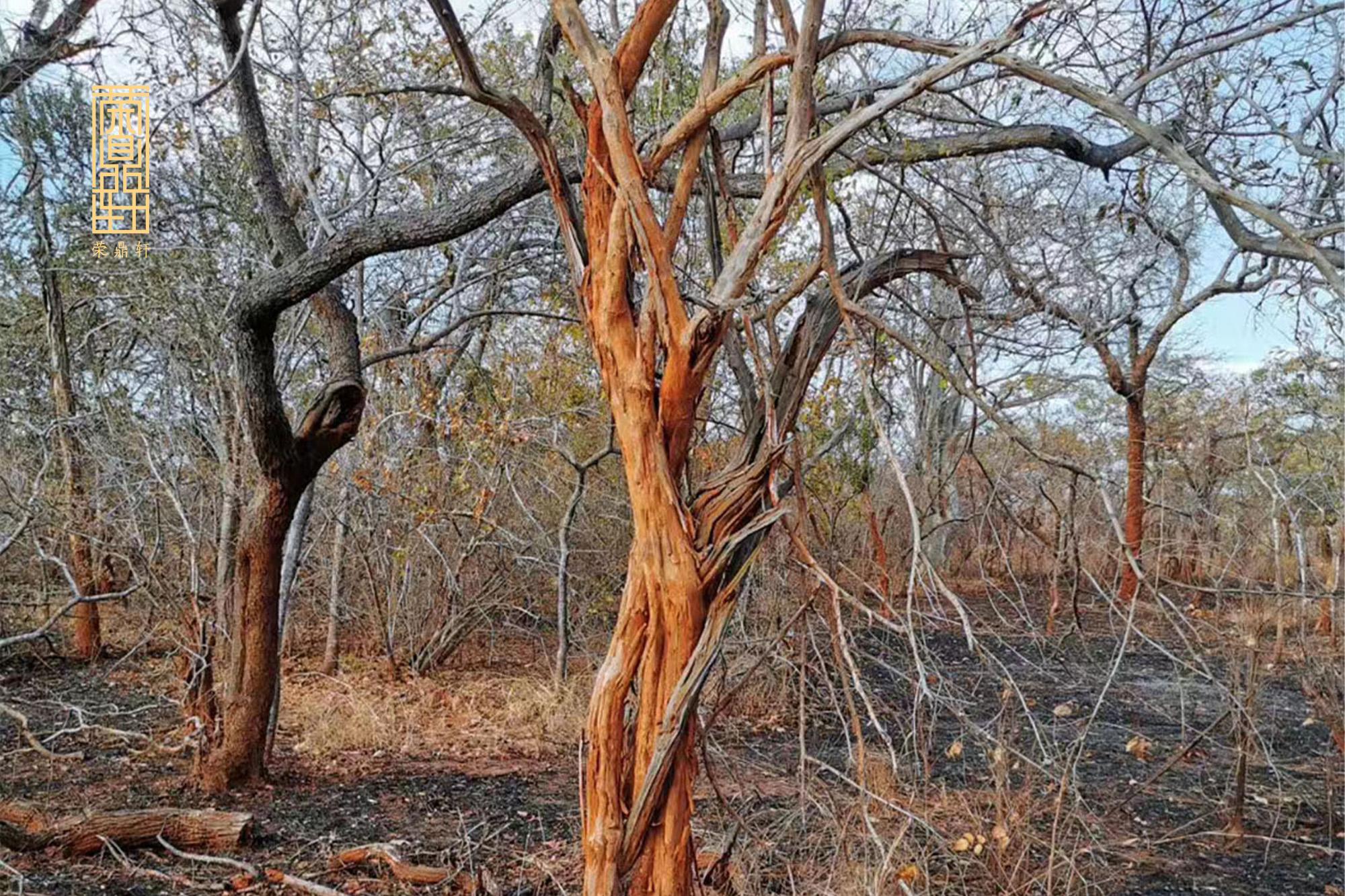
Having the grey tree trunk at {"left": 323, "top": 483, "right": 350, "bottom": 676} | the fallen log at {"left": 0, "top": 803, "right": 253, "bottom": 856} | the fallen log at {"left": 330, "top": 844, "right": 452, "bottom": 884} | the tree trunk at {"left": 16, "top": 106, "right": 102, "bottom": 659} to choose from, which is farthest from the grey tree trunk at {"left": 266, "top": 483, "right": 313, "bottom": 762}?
the tree trunk at {"left": 16, "top": 106, "right": 102, "bottom": 659}

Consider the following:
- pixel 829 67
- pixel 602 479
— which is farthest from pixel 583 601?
pixel 829 67

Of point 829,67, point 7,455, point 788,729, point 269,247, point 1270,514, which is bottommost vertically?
point 788,729

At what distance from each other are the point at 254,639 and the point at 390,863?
127 centimetres

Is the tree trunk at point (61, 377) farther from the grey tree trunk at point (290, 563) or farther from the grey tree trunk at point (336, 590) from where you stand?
the grey tree trunk at point (290, 563)

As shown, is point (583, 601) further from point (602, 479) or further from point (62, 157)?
point (62, 157)

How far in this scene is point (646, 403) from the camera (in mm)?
1586

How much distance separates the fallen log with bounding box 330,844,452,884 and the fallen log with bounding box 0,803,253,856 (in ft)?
1.42

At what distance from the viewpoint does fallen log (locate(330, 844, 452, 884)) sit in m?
3.18

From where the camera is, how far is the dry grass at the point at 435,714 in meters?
5.16

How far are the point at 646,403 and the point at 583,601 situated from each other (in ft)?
18.0

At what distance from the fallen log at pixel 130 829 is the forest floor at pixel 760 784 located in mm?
59

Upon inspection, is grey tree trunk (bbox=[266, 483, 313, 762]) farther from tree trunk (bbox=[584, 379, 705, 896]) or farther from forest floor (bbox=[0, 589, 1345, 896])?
tree trunk (bbox=[584, 379, 705, 896])

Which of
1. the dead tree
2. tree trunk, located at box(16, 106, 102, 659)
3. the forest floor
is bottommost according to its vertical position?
the forest floor

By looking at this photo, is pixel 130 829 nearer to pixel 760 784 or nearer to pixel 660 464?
pixel 760 784
